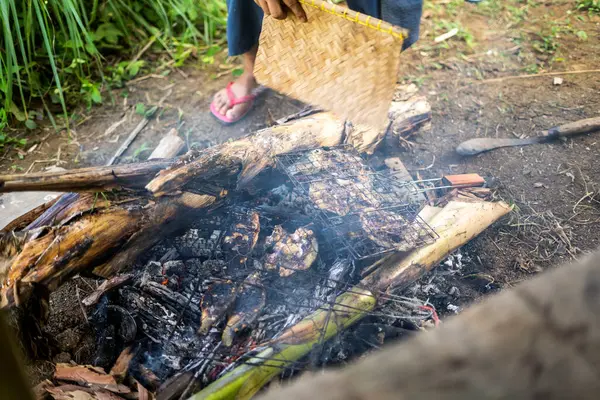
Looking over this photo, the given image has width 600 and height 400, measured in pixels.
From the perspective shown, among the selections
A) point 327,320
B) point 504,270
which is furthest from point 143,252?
point 504,270

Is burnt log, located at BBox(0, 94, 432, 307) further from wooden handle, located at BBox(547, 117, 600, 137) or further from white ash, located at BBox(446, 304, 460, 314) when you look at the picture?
wooden handle, located at BBox(547, 117, 600, 137)

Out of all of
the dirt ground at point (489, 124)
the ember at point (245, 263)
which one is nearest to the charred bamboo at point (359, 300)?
the ember at point (245, 263)

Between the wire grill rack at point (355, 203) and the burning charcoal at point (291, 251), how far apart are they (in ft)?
0.42

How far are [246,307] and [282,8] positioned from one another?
1.60 m

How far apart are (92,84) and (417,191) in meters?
3.07

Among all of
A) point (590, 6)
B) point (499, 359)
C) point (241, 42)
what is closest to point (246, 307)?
point (499, 359)

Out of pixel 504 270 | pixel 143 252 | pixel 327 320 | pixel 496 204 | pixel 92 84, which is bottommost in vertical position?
pixel 504 270

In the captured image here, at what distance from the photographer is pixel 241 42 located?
135 inches

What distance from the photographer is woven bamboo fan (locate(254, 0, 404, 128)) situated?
2.28m

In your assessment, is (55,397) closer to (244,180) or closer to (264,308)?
(264,308)

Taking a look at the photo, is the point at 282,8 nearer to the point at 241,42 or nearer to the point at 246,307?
the point at 241,42

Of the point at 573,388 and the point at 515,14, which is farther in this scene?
the point at 515,14

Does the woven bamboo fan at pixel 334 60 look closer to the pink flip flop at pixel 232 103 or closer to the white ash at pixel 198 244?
the white ash at pixel 198 244

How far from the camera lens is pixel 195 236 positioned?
8.09 feet
